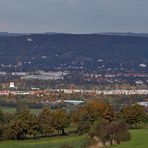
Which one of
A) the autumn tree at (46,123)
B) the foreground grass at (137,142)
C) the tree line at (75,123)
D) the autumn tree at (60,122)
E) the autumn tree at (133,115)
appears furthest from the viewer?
the autumn tree at (133,115)

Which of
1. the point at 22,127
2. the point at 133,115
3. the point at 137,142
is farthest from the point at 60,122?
the point at 137,142

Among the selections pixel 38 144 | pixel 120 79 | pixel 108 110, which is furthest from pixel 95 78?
pixel 38 144

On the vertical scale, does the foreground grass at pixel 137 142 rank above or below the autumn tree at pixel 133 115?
below

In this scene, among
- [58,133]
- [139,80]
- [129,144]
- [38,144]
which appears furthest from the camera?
[139,80]

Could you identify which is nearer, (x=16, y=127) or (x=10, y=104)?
(x=16, y=127)

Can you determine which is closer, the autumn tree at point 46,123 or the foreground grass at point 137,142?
the foreground grass at point 137,142

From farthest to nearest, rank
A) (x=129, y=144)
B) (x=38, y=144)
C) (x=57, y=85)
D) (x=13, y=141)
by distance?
1. (x=57, y=85)
2. (x=13, y=141)
3. (x=38, y=144)
4. (x=129, y=144)

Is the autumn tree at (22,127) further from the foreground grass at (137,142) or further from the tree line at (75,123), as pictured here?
the foreground grass at (137,142)

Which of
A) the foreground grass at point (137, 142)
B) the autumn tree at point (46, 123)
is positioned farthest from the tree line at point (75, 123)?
the foreground grass at point (137, 142)

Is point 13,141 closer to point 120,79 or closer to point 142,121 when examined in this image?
point 142,121

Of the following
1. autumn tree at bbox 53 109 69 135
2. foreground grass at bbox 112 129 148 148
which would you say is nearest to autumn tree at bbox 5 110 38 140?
autumn tree at bbox 53 109 69 135
